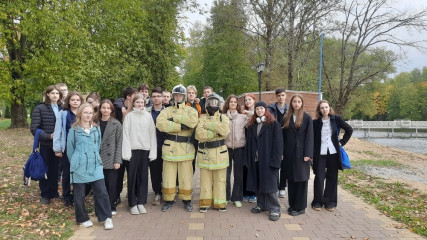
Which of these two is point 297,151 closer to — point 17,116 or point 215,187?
point 215,187

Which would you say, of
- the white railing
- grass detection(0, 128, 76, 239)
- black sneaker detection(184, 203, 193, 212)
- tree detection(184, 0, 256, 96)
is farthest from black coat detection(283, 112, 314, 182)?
the white railing

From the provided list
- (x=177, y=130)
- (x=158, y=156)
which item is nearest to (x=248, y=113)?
(x=177, y=130)

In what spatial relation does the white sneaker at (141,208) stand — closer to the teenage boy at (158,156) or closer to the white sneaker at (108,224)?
the teenage boy at (158,156)

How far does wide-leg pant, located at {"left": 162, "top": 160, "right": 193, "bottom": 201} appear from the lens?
17.4ft

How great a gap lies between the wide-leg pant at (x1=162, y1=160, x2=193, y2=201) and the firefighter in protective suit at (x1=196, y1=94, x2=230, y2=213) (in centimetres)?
23

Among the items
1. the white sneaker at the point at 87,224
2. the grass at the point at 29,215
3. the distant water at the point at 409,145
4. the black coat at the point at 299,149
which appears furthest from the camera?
the distant water at the point at 409,145

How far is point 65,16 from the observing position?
15.1 meters

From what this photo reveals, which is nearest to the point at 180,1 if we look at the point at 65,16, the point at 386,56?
the point at 65,16

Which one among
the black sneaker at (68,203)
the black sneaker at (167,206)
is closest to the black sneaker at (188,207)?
the black sneaker at (167,206)

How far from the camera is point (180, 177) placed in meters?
5.35

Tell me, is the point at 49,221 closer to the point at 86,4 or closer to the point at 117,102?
the point at 117,102

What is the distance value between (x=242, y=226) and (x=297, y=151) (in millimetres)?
1502

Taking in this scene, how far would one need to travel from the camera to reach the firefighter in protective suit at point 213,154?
5.06m

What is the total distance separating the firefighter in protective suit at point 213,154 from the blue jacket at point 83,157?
5.25ft
